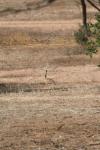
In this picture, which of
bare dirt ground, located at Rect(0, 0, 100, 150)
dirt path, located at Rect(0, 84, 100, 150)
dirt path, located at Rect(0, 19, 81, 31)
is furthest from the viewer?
dirt path, located at Rect(0, 19, 81, 31)

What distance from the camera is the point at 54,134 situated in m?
9.80

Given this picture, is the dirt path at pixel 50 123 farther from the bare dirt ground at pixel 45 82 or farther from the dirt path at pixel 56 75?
the dirt path at pixel 56 75

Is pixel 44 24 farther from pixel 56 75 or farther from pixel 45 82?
pixel 45 82

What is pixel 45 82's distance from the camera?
71.3 ft

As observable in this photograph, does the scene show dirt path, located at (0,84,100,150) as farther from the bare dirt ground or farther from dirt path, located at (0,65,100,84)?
dirt path, located at (0,65,100,84)

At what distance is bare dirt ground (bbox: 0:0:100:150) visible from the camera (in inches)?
381

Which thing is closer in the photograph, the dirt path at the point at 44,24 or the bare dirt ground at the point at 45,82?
the bare dirt ground at the point at 45,82

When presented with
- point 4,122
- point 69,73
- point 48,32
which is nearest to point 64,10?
point 48,32

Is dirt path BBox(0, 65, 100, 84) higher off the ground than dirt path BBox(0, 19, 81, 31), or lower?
higher

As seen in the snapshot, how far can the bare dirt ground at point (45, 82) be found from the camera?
9.69 m

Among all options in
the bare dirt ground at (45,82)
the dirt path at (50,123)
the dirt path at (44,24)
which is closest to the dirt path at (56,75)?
the bare dirt ground at (45,82)

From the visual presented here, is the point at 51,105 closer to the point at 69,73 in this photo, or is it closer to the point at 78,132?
the point at 78,132

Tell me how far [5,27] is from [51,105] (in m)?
21.9

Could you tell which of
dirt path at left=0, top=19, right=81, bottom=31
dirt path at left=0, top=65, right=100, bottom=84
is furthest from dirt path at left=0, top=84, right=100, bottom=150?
dirt path at left=0, top=19, right=81, bottom=31
